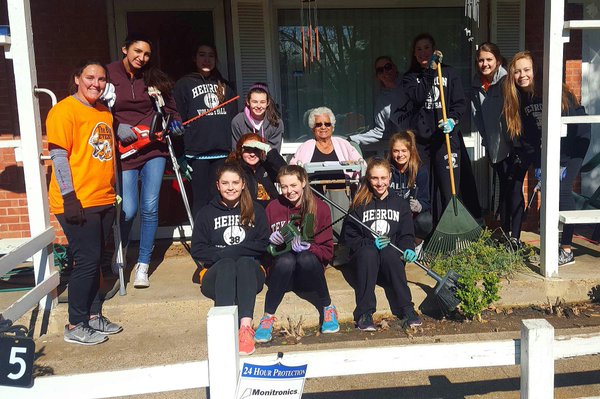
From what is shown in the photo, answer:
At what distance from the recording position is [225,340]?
2207 mm

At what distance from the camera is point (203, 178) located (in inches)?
194

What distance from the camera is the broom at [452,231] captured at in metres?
4.73

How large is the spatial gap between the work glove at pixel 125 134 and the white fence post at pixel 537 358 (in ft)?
9.81

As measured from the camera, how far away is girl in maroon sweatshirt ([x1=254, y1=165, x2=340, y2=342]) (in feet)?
13.1

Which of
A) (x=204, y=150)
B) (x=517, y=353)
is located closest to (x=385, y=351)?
(x=517, y=353)

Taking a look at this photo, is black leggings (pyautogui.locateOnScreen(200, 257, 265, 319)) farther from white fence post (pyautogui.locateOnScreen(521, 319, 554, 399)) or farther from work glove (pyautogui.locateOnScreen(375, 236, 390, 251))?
white fence post (pyautogui.locateOnScreen(521, 319, 554, 399))

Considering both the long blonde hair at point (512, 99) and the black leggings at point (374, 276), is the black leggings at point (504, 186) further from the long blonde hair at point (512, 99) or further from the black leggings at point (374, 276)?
the black leggings at point (374, 276)

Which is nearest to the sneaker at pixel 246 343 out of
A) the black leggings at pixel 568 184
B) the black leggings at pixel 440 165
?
the black leggings at pixel 440 165

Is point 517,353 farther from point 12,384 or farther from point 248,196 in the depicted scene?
point 248,196

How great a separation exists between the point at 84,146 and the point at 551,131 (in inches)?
123

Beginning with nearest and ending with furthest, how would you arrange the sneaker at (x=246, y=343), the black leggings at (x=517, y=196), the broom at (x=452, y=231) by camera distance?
the sneaker at (x=246, y=343) < the broom at (x=452, y=231) < the black leggings at (x=517, y=196)

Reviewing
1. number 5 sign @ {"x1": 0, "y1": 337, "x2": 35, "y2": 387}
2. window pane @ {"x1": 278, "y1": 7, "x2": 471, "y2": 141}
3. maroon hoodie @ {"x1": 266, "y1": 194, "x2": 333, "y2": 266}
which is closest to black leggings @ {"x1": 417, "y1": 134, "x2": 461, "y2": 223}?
window pane @ {"x1": 278, "y1": 7, "x2": 471, "y2": 141}

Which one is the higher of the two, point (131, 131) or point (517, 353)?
point (131, 131)

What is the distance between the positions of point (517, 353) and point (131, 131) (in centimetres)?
300
